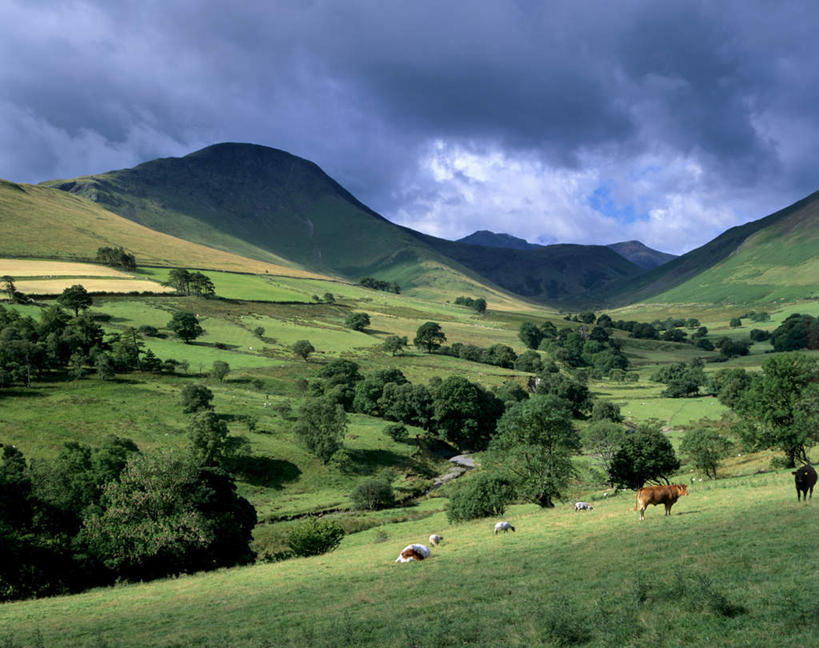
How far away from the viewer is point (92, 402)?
3199 inches

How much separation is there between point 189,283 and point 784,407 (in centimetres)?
17843

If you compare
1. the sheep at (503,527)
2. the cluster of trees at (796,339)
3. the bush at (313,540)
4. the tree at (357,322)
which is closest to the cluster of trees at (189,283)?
the tree at (357,322)

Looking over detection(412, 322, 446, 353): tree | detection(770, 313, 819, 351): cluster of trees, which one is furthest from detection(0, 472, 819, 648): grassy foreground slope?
detection(770, 313, 819, 351): cluster of trees

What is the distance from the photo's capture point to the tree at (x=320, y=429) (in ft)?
256

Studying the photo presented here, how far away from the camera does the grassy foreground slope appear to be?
1262 centimetres

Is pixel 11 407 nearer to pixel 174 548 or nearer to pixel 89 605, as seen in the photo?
pixel 174 548

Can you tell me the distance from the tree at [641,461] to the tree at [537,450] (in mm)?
11719

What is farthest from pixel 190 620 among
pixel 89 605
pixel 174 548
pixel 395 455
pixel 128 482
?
pixel 395 455

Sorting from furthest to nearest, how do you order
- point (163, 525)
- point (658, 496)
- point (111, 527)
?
point (163, 525), point (111, 527), point (658, 496)

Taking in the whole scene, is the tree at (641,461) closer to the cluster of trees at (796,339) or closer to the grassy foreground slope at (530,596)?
the grassy foreground slope at (530,596)

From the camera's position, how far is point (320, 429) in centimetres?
7931

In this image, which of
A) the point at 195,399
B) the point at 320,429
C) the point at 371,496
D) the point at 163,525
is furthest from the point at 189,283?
the point at 163,525

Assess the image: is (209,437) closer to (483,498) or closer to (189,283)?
(483,498)

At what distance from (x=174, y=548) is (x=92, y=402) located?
187 feet
